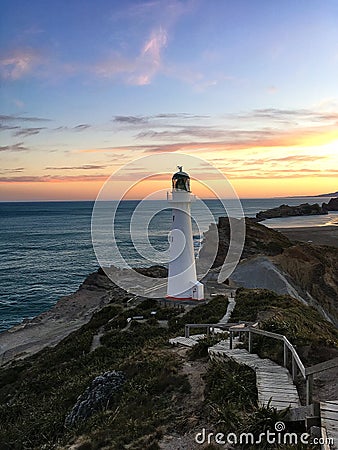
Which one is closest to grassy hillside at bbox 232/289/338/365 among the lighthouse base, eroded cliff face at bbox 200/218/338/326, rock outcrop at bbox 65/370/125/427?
the lighthouse base

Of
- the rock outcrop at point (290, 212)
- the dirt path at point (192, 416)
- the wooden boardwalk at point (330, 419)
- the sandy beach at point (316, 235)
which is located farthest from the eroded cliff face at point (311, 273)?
the rock outcrop at point (290, 212)

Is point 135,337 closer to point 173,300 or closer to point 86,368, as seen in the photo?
point 86,368

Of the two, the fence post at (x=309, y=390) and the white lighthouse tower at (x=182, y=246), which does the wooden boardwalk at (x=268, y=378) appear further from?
the white lighthouse tower at (x=182, y=246)

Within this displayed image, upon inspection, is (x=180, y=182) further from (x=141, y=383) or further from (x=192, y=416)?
(x=192, y=416)

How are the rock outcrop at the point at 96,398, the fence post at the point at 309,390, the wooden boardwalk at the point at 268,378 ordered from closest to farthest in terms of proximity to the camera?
the fence post at the point at 309,390 < the wooden boardwalk at the point at 268,378 < the rock outcrop at the point at 96,398

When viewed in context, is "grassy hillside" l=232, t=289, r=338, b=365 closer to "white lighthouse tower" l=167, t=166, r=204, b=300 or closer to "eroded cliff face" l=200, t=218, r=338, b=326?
"white lighthouse tower" l=167, t=166, r=204, b=300

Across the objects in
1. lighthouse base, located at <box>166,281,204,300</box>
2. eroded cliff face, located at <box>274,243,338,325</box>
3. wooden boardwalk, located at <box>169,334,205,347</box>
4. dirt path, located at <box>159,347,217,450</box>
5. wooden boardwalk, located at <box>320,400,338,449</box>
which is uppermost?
wooden boardwalk, located at <box>320,400,338,449</box>
